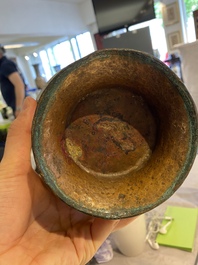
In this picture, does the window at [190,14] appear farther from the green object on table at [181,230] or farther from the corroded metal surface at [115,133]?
the corroded metal surface at [115,133]

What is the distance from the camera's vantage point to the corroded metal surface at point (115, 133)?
1.56 ft

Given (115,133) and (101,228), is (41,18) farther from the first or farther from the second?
(101,228)

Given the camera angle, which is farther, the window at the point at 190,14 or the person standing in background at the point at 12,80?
the window at the point at 190,14

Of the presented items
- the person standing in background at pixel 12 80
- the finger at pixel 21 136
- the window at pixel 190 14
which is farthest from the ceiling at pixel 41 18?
the finger at pixel 21 136

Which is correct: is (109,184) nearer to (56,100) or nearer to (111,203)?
(111,203)

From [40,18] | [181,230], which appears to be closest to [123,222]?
[181,230]

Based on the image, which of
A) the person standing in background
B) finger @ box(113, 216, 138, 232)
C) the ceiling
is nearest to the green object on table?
finger @ box(113, 216, 138, 232)

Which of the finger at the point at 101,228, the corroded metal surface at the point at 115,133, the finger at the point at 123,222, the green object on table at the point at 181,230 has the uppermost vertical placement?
the corroded metal surface at the point at 115,133

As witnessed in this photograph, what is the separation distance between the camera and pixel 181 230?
77 cm

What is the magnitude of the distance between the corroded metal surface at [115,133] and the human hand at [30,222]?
0.10 meters

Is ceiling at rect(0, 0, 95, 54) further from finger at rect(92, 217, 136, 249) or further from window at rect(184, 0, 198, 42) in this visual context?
finger at rect(92, 217, 136, 249)

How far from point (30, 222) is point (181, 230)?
1.46 feet

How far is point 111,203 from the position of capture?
0.53 metres

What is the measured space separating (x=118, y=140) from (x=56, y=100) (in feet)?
0.69
